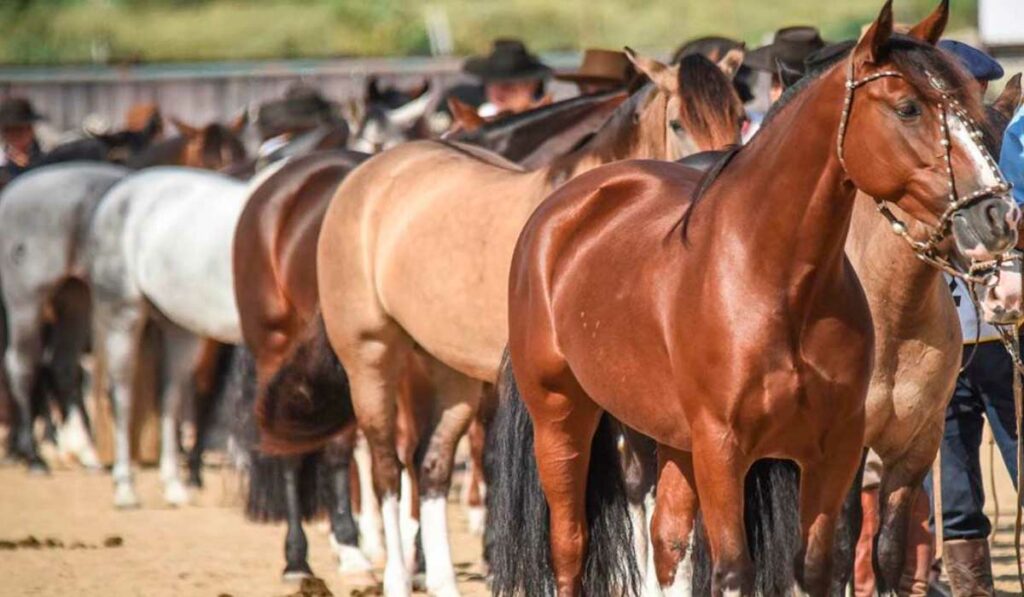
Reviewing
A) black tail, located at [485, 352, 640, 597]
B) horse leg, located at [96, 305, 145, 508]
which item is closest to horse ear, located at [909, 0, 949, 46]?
black tail, located at [485, 352, 640, 597]

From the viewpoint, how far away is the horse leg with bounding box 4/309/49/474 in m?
12.8

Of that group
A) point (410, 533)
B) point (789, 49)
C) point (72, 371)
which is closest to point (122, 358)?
point (72, 371)

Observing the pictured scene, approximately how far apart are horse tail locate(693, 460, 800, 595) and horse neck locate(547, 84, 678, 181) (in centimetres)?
179

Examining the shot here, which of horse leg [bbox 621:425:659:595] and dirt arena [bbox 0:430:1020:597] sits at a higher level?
horse leg [bbox 621:425:659:595]

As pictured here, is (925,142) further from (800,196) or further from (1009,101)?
(1009,101)

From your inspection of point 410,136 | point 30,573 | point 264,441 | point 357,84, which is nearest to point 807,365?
point 264,441

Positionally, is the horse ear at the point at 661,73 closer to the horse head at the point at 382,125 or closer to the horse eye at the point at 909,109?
the horse eye at the point at 909,109

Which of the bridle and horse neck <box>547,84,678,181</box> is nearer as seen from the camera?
the bridle

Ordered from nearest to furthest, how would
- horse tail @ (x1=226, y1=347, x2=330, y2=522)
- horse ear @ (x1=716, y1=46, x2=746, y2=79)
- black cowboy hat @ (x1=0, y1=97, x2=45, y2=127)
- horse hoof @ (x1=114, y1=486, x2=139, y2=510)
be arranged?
horse ear @ (x1=716, y1=46, x2=746, y2=79) < horse tail @ (x1=226, y1=347, x2=330, y2=522) < horse hoof @ (x1=114, y1=486, x2=139, y2=510) < black cowboy hat @ (x1=0, y1=97, x2=45, y2=127)

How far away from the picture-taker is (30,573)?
8570 millimetres

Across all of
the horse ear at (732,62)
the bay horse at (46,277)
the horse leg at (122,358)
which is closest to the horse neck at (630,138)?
the horse ear at (732,62)

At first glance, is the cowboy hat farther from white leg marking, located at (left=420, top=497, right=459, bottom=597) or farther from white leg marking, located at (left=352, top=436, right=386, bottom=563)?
white leg marking, located at (left=420, top=497, right=459, bottom=597)

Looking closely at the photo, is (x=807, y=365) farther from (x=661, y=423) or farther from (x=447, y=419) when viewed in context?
(x=447, y=419)

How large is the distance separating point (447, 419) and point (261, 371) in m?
1.25
